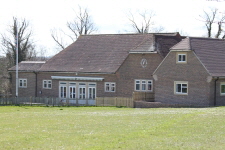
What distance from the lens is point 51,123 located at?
1025 inches

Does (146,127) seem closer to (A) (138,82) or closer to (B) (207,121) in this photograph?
(B) (207,121)

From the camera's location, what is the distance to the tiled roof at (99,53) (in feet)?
175

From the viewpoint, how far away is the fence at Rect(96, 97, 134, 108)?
45.3 meters

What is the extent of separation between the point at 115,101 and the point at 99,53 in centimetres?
1149

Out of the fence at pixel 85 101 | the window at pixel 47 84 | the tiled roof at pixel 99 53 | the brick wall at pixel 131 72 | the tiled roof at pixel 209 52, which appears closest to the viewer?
the tiled roof at pixel 209 52

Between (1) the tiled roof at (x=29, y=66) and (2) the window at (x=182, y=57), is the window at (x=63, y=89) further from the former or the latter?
(2) the window at (x=182, y=57)

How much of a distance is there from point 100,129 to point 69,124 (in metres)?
3.08

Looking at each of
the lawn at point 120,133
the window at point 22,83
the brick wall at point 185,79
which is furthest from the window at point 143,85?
the lawn at point 120,133

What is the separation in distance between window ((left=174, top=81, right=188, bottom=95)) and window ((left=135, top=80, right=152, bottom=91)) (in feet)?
17.5

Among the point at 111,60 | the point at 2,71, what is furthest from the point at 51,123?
the point at 2,71

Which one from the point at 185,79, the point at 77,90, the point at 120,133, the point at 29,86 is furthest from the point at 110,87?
the point at 120,133

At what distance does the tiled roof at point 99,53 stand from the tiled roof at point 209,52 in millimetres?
6408

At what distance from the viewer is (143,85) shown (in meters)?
50.6

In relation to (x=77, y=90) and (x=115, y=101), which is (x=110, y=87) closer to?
(x=77, y=90)
